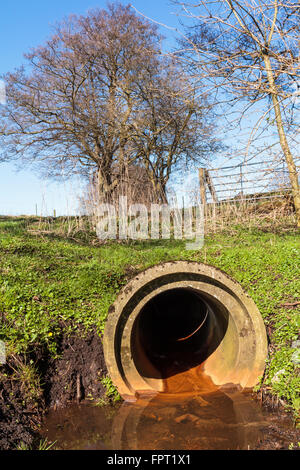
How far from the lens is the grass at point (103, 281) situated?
5.42 m

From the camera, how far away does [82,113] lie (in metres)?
14.6

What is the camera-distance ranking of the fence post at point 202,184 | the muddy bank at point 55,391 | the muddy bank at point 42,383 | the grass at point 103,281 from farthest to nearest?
the fence post at point 202,184 → the grass at point 103,281 → the muddy bank at point 42,383 → the muddy bank at point 55,391

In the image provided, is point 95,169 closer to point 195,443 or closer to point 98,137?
point 98,137

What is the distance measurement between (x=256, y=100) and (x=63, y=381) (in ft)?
18.8

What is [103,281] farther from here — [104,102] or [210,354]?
[104,102]

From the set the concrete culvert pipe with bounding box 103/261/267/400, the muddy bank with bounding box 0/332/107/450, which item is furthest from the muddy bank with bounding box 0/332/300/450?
the concrete culvert pipe with bounding box 103/261/267/400

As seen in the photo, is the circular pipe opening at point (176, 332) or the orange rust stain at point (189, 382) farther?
the circular pipe opening at point (176, 332)

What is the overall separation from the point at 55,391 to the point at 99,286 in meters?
1.97

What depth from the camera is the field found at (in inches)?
206

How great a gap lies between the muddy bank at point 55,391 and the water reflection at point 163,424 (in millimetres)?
160

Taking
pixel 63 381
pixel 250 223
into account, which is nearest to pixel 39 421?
pixel 63 381

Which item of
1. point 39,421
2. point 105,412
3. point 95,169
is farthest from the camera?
point 95,169

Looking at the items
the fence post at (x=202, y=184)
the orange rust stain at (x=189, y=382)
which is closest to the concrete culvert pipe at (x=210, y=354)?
the orange rust stain at (x=189, y=382)

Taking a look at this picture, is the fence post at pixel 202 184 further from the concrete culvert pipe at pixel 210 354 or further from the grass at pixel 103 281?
the concrete culvert pipe at pixel 210 354
